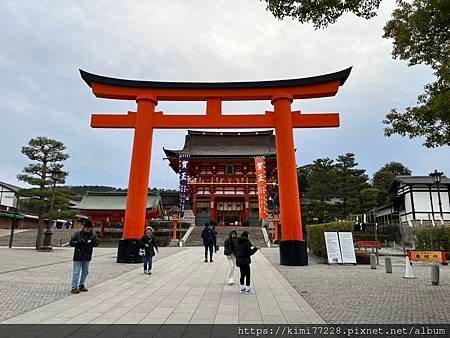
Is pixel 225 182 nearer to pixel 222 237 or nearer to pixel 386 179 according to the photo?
pixel 222 237

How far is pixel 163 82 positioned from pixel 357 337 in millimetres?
12298

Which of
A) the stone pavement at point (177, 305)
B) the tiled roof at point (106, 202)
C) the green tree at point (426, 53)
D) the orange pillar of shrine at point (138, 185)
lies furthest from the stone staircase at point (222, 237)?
the green tree at point (426, 53)

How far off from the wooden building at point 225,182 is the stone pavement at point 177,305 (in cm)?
2763

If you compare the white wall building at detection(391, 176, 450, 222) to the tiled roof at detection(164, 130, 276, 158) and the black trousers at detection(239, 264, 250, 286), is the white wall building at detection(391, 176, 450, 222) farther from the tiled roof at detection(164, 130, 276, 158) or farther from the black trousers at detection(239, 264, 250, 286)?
the black trousers at detection(239, 264, 250, 286)

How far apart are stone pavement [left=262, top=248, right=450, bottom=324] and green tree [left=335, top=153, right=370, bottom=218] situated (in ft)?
69.2

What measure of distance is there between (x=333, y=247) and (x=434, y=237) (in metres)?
7.85

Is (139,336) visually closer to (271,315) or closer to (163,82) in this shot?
(271,315)

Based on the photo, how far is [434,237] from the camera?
1817cm

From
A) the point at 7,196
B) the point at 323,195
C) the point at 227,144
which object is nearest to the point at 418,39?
the point at 323,195

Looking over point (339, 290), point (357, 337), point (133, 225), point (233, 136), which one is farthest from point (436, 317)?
point (233, 136)

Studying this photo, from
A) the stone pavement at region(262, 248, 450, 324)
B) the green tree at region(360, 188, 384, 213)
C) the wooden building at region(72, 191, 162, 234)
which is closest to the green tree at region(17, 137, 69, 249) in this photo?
the wooden building at region(72, 191, 162, 234)

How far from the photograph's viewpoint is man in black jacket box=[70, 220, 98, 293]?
23.6 ft

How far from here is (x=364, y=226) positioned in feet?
106

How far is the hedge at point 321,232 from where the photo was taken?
14.8 m
